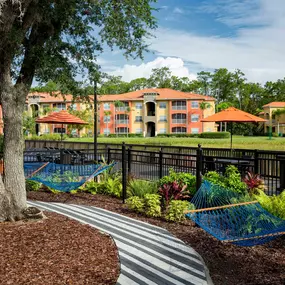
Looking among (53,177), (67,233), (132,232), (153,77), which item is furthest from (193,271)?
(153,77)

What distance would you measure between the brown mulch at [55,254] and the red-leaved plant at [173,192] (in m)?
2.02

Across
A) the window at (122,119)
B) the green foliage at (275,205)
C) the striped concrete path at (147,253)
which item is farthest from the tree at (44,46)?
the window at (122,119)

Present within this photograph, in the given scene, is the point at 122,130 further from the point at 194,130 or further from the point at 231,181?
the point at 231,181

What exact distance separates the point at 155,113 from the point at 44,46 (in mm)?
54134

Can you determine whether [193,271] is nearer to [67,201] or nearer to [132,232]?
[132,232]

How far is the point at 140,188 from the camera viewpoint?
7.84 metres

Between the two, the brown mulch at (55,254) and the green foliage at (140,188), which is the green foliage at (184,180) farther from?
the brown mulch at (55,254)

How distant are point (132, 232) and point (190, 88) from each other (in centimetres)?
7552

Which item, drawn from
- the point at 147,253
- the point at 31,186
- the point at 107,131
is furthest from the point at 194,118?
the point at 147,253

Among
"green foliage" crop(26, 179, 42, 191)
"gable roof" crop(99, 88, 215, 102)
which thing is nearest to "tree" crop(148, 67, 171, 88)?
"gable roof" crop(99, 88, 215, 102)

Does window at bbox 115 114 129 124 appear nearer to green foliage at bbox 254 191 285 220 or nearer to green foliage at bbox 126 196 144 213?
green foliage at bbox 126 196 144 213

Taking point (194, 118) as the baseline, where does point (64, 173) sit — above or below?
below

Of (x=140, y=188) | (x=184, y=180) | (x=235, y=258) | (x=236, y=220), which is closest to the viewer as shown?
(x=235, y=258)

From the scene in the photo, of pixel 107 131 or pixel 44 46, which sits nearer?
pixel 44 46
